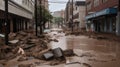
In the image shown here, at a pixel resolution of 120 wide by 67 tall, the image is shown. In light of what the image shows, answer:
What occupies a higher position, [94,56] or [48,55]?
[48,55]

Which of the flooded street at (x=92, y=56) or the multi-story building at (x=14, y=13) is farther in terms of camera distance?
the multi-story building at (x=14, y=13)

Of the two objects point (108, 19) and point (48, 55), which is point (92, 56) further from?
point (108, 19)

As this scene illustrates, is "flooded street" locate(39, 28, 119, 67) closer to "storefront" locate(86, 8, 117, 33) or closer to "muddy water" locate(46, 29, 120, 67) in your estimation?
"muddy water" locate(46, 29, 120, 67)

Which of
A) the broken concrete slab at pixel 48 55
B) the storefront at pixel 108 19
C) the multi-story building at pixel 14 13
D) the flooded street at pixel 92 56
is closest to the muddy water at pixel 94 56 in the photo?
the flooded street at pixel 92 56

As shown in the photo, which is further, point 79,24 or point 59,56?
point 79,24

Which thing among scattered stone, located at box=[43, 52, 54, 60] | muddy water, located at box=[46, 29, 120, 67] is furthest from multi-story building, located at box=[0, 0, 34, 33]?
scattered stone, located at box=[43, 52, 54, 60]

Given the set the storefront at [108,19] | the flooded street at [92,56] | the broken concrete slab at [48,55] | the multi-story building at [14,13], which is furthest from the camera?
the storefront at [108,19]

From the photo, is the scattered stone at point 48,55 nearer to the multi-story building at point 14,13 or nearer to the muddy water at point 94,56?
the muddy water at point 94,56

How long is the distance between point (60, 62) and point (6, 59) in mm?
3265


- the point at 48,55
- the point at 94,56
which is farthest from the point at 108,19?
the point at 48,55

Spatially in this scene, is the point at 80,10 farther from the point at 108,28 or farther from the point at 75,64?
the point at 75,64

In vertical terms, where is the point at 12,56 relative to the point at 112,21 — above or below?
below

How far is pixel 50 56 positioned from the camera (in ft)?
44.5

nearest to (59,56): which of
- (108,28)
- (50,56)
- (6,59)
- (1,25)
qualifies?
(50,56)
